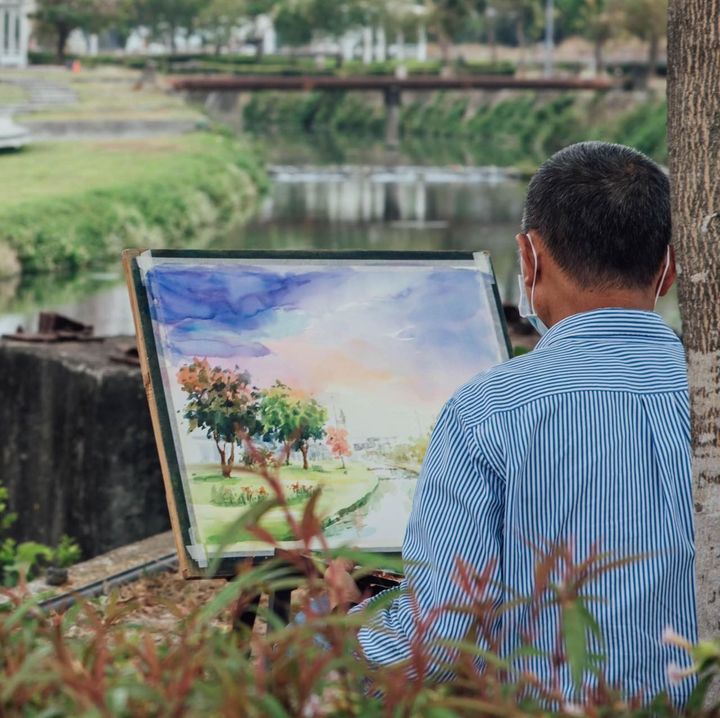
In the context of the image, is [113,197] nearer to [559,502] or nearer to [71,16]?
[559,502]

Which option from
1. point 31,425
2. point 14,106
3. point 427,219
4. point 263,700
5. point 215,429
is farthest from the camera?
point 14,106

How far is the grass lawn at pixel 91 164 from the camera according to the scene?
28531mm

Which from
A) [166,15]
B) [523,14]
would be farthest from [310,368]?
[523,14]

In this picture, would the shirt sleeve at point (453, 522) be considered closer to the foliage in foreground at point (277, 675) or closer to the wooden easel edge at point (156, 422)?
the foliage in foreground at point (277, 675)

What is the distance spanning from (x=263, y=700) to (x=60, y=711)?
200mm

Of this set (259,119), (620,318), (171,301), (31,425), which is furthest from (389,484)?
(259,119)

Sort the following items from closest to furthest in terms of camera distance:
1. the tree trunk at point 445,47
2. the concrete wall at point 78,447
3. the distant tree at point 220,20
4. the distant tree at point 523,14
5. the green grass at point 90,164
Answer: the concrete wall at point 78,447
the green grass at point 90,164
the distant tree at point 220,20
the distant tree at point 523,14
the tree trunk at point 445,47

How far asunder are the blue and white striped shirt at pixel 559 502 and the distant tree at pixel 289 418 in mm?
902

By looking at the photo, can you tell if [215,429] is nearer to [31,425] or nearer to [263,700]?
[263,700]

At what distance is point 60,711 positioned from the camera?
1.46 m

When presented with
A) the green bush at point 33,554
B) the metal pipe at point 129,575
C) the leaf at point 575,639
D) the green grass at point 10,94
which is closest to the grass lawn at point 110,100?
the green grass at point 10,94

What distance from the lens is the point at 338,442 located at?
2.94 m

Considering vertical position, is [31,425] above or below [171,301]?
below

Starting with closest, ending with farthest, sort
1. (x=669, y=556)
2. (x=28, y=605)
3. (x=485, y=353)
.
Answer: (x=28, y=605) < (x=669, y=556) < (x=485, y=353)
